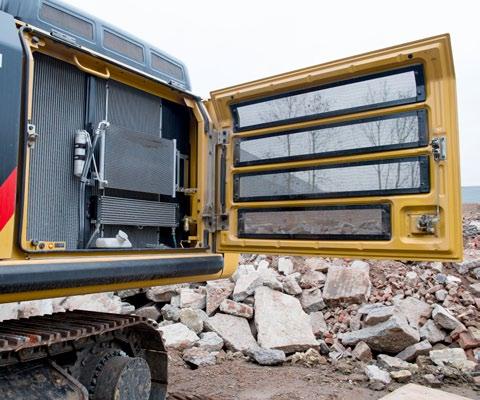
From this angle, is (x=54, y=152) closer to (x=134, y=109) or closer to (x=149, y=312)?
(x=134, y=109)

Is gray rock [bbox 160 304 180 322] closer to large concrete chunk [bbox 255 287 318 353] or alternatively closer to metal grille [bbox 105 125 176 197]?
large concrete chunk [bbox 255 287 318 353]

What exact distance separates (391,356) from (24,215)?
615cm

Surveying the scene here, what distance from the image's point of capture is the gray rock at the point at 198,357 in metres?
6.65

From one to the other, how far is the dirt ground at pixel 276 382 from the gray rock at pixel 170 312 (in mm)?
1660

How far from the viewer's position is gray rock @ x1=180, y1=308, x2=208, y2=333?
7781 millimetres

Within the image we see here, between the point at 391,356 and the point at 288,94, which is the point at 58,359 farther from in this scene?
the point at 391,356

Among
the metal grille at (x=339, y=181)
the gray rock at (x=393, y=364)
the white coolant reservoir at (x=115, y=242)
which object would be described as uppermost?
the metal grille at (x=339, y=181)

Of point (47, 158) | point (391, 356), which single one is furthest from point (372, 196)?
point (391, 356)

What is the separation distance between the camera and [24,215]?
235 centimetres

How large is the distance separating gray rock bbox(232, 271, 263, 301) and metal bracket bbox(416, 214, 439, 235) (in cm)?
604

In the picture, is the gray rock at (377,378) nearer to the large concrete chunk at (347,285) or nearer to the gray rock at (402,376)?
the gray rock at (402,376)

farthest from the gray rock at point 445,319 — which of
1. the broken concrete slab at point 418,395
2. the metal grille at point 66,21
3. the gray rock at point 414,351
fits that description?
the metal grille at point 66,21

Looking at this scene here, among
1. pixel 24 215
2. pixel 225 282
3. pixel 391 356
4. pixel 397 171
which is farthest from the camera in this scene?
pixel 225 282

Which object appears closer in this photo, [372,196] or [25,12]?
[25,12]
